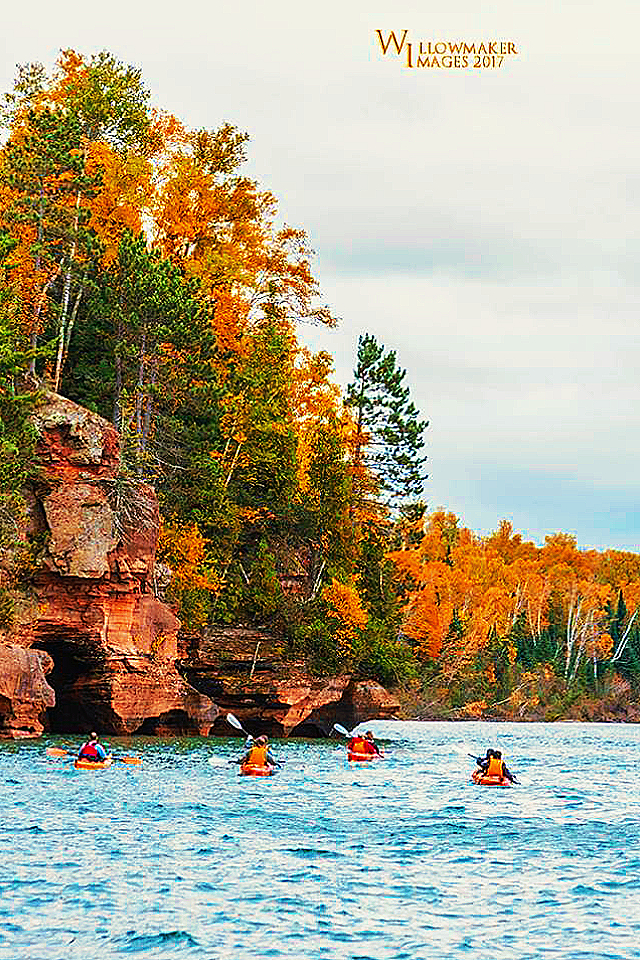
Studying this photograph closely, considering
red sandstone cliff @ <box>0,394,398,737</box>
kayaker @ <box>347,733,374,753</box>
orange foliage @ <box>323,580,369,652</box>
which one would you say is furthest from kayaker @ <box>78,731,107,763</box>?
orange foliage @ <box>323,580,369,652</box>

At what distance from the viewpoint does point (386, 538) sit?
64312 millimetres

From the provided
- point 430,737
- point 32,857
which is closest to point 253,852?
point 32,857

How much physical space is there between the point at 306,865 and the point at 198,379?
35432 mm

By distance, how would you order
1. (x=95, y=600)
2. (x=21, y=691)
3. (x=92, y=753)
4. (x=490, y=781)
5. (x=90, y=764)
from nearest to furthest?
(x=90, y=764) → (x=92, y=753) → (x=490, y=781) → (x=21, y=691) → (x=95, y=600)

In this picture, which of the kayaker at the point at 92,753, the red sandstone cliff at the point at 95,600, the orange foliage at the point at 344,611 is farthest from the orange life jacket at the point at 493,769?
the orange foliage at the point at 344,611

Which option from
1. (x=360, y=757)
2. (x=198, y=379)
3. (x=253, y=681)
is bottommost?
(x=360, y=757)

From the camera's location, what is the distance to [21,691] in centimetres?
4128

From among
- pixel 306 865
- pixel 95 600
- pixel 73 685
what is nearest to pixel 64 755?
pixel 95 600

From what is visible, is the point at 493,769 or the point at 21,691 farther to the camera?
the point at 21,691

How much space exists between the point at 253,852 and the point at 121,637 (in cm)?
2440

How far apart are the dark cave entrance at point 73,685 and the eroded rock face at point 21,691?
11.9ft

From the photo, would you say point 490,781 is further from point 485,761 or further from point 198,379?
point 198,379

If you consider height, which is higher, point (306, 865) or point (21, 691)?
point (21, 691)

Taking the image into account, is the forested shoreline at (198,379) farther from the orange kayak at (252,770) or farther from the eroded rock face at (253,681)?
the orange kayak at (252,770)
